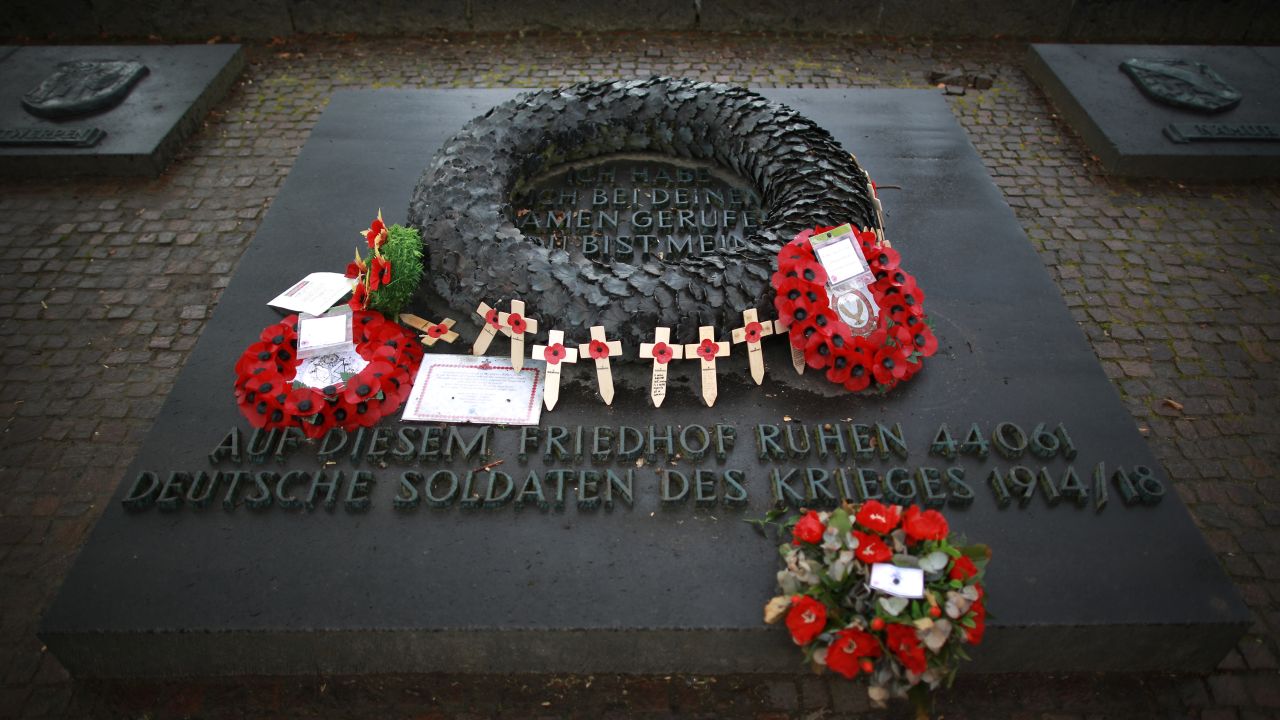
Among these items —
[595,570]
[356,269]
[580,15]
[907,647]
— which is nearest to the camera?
[907,647]

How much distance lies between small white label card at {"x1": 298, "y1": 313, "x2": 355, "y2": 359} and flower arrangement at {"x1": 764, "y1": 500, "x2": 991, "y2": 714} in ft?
8.24

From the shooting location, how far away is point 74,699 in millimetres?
3631

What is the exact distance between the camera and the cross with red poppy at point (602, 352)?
4101 mm

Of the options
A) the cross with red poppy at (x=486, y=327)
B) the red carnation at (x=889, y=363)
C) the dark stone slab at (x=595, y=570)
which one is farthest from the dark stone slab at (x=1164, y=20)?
the cross with red poppy at (x=486, y=327)

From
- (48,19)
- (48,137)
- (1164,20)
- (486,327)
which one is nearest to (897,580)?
(486,327)

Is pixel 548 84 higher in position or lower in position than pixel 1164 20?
lower

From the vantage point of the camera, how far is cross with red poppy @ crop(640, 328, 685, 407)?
409cm

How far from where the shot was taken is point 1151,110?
7.08m

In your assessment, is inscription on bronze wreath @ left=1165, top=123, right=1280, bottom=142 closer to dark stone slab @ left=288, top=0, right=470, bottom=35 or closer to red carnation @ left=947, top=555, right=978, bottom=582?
red carnation @ left=947, top=555, right=978, bottom=582

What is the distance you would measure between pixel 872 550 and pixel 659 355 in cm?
148

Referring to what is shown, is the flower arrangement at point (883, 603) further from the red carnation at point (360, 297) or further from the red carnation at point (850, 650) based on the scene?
the red carnation at point (360, 297)

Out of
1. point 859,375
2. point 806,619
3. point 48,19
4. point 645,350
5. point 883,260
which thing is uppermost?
point 883,260

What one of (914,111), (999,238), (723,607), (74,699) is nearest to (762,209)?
(999,238)

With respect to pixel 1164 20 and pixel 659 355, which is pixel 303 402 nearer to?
pixel 659 355
